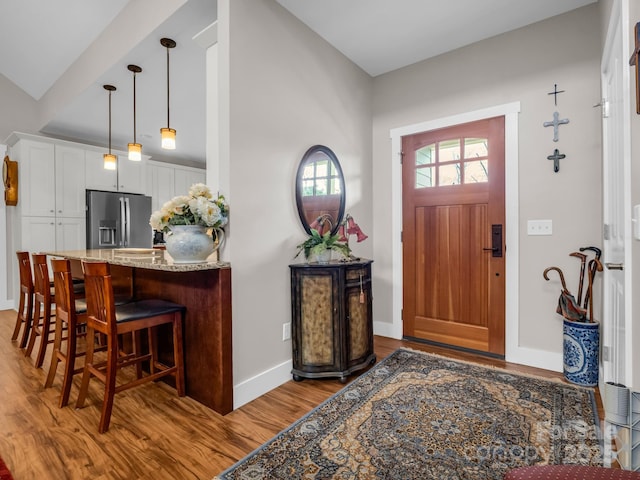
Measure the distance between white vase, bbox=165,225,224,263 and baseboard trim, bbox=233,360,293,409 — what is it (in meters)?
0.87

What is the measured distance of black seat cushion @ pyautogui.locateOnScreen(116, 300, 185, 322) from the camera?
1958 millimetres

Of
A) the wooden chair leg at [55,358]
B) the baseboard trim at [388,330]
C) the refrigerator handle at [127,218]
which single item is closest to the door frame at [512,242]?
the baseboard trim at [388,330]

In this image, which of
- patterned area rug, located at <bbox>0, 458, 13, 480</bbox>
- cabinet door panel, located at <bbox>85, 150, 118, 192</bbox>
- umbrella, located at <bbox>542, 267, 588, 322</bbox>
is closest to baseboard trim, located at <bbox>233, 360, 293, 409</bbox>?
patterned area rug, located at <bbox>0, 458, 13, 480</bbox>

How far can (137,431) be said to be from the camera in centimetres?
181

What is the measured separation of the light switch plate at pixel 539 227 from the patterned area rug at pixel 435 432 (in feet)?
3.68

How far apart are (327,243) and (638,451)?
195 centimetres

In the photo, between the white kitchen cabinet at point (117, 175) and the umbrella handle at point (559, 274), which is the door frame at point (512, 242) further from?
the white kitchen cabinet at point (117, 175)

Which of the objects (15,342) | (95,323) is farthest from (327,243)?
(15,342)

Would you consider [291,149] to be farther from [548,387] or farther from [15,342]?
[15,342]

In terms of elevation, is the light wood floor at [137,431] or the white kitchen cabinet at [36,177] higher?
the white kitchen cabinet at [36,177]

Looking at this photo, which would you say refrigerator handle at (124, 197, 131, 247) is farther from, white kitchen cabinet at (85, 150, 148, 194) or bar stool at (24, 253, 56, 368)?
bar stool at (24, 253, 56, 368)

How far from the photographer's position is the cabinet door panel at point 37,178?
4.44m

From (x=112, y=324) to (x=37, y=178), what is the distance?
4.04m

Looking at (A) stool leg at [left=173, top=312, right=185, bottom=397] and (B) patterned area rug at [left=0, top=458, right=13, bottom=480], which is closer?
(B) patterned area rug at [left=0, top=458, right=13, bottom=480]
